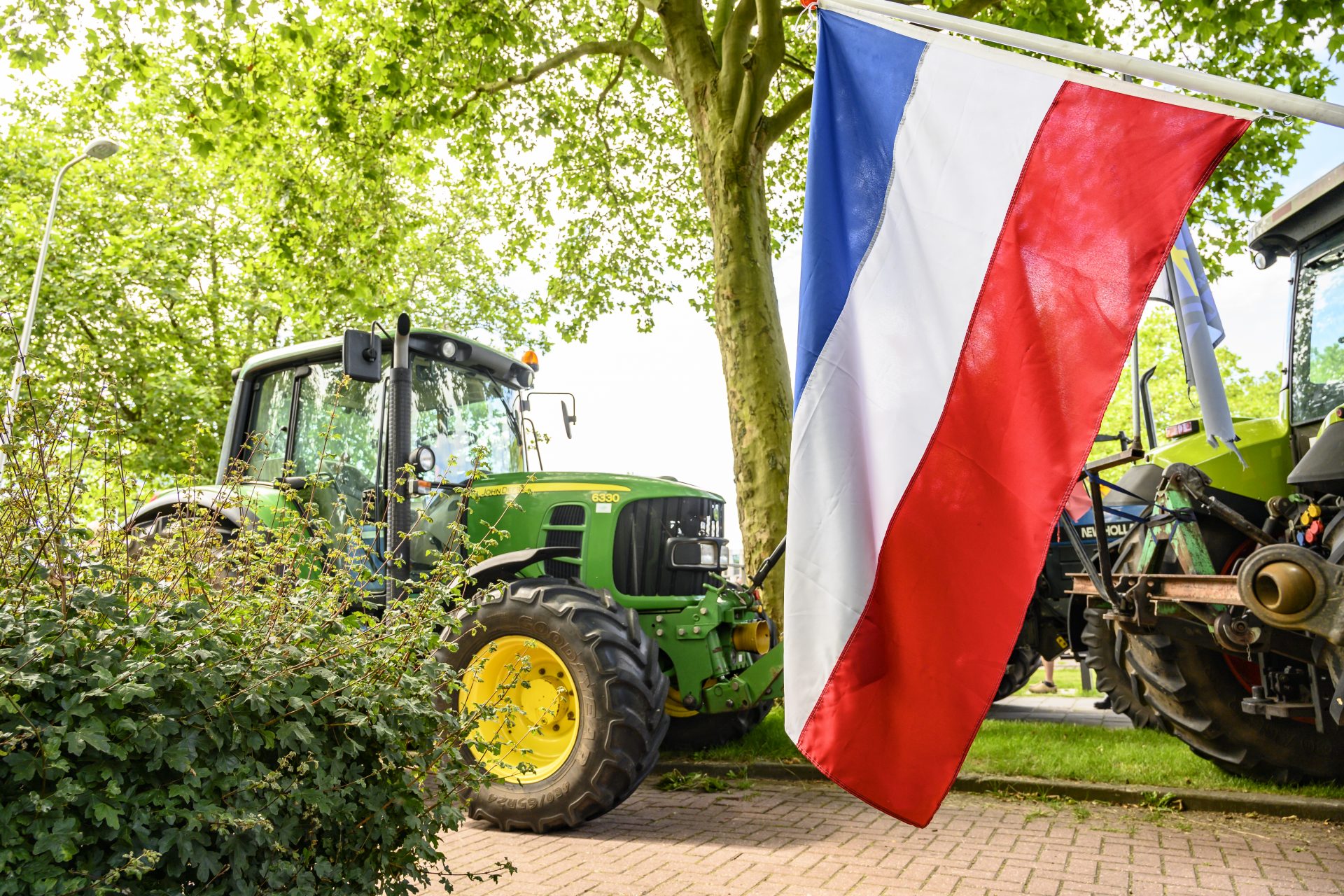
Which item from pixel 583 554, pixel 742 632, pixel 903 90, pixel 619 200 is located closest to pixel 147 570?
pixel 903 90

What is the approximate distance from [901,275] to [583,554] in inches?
143

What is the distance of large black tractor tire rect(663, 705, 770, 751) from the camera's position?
6.83m

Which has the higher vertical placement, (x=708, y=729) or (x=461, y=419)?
(x=461, y=419)

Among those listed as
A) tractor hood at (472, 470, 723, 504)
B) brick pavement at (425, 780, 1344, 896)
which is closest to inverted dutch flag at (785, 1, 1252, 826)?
brick pavement at (425, 780, 1344, 896)

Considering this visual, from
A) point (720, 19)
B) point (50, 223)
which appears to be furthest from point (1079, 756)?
point (50, 223)

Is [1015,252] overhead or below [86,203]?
below

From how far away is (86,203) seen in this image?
20328 mm

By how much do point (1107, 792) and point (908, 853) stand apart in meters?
1.75

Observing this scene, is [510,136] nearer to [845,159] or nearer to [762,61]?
[762,61]

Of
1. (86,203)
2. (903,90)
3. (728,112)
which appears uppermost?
(86,203)

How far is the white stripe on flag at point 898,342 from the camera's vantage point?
2713mm

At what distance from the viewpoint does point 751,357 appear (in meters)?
8.91

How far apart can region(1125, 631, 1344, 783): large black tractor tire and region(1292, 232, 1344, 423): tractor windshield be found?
1.47 meters

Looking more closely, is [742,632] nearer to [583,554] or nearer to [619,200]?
[583,554]
